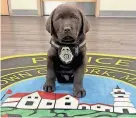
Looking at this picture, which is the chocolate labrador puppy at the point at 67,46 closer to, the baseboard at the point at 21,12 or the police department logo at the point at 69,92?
the police department logo at the point at 69,92

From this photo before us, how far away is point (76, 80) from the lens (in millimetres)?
1528

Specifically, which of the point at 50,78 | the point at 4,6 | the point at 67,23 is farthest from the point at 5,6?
the point at 67,23

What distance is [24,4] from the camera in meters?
4.21

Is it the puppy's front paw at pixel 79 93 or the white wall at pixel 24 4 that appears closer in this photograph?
the puppy's front paw at pixel 79 93

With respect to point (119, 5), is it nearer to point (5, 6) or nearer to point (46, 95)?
point (5, 6)

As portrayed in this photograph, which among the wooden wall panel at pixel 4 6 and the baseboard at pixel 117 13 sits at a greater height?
the wooden wall panel at pixel 4 6

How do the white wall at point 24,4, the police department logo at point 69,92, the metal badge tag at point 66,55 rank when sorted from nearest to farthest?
the police department logo at point 69,92 < the metal badge tag at point 66,55 < the white wall at point 24,4

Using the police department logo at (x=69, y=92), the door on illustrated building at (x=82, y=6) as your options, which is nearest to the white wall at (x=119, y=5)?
the door on illustrated building at (x=82, y=6)

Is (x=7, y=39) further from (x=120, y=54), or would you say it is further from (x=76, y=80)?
(x=76, y=80)

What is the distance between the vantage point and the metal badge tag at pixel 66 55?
1478 millimetres

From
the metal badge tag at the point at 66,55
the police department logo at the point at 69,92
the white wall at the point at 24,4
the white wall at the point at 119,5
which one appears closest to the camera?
the police department logo at the point at 69,92

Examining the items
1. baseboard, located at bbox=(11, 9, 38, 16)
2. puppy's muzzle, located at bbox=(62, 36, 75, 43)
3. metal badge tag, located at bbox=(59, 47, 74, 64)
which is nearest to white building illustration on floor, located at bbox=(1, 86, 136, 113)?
metal badge tag, located at bbox=(59, 47, 74, 64)

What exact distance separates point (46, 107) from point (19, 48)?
3.83 feet

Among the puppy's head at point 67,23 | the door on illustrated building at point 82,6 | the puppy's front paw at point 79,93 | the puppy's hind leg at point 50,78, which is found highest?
the puppy's head at point 67,23
